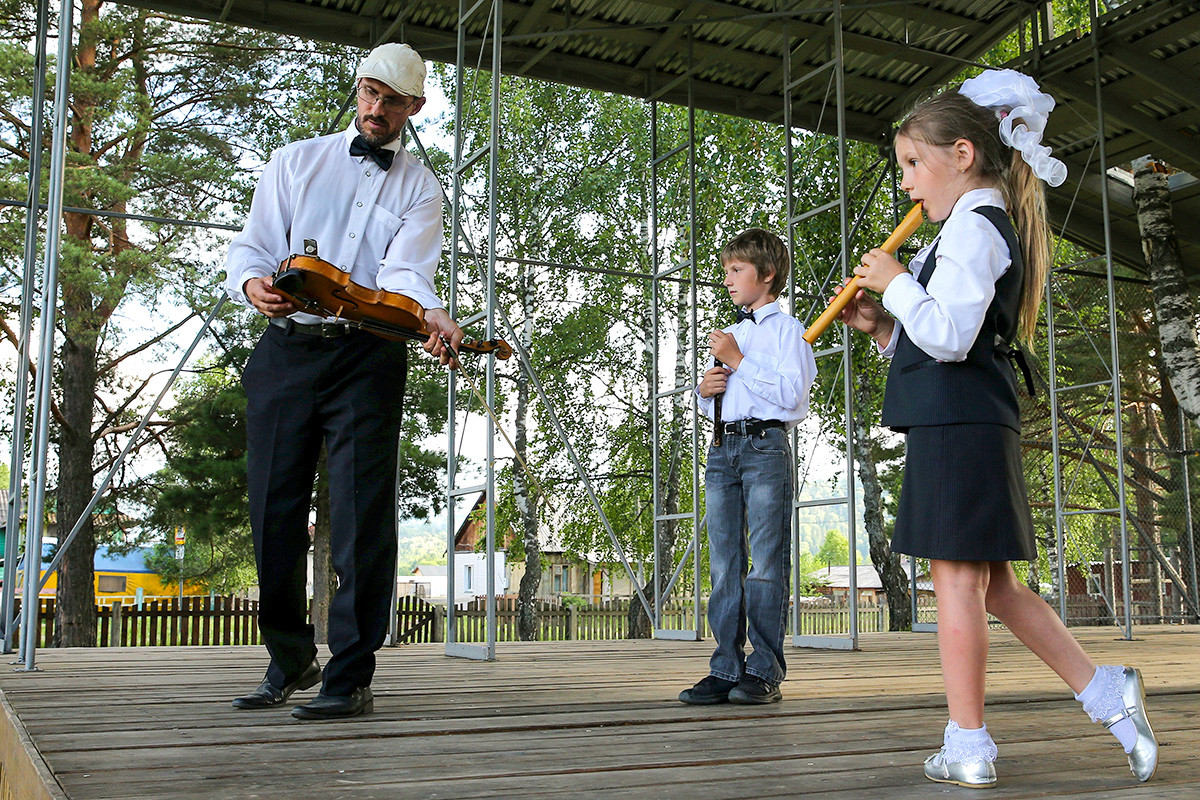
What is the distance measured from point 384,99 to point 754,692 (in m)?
1.70

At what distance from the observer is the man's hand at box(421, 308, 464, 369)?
236 centimetres

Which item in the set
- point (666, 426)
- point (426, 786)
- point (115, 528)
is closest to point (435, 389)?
point (115, 528)

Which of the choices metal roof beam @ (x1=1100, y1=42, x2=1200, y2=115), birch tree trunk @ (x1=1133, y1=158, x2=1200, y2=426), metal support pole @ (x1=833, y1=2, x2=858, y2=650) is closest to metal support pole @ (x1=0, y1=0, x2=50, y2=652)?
metal support pole @ (x1=833, y1=2, x2=858, y2=650)

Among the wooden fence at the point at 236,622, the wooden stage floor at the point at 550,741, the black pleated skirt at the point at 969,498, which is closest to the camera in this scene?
the wooden stage floor at the point at 550,741

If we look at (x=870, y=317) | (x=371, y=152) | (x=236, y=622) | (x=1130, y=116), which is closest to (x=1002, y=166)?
(x=870, y=317)

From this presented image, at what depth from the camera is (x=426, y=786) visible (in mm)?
1621

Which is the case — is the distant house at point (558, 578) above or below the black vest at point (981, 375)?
below

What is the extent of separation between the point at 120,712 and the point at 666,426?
47.4 feet

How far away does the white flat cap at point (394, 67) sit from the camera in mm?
2467

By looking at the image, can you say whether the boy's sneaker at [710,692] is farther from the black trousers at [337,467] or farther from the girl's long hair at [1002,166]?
the girl's long hair at [1002,166]

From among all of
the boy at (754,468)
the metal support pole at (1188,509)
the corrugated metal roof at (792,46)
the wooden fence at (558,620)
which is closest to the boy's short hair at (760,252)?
the boy at (754,468)

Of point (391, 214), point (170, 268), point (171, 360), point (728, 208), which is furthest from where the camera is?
point (728, 208)

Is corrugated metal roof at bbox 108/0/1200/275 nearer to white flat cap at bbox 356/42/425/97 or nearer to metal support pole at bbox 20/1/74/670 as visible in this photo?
metal support pole at bbox 20/1/74/670

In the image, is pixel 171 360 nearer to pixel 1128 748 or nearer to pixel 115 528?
pixel 115 528
